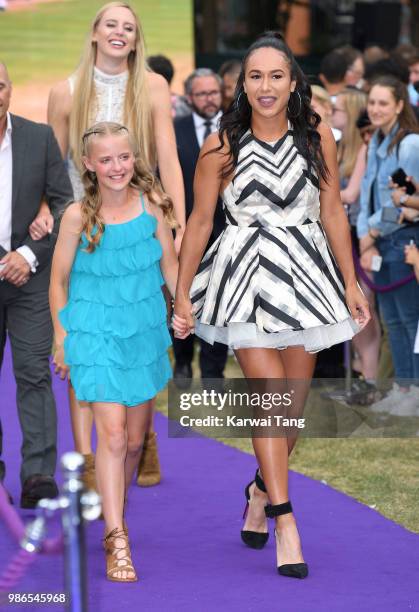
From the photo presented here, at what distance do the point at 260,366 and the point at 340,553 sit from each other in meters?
0.92

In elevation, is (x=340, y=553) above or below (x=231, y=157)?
below

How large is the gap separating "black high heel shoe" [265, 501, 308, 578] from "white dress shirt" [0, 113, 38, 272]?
178 cm

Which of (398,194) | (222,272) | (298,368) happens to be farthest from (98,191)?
(398,194)

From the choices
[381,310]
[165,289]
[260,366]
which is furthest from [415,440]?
[260,366]

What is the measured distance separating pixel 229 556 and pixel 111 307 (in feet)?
3.90

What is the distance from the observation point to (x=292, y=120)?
5.27m

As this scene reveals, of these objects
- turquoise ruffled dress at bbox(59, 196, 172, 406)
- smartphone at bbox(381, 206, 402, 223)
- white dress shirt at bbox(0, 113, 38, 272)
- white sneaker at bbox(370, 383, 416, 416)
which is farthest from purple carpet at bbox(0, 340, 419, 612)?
smartphone at bbox(381, 206, 402, 223)

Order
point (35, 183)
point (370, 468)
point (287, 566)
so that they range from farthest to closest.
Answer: point (370, 468)
point (35, 183)
point (287, 566)

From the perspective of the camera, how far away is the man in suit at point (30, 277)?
19.9 ft

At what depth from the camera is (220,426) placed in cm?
789

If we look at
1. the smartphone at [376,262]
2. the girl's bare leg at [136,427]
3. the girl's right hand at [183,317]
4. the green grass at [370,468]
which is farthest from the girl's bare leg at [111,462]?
the smartphone at [376,262]

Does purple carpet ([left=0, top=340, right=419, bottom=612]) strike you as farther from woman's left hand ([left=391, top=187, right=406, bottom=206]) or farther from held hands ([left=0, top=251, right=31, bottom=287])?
woman's left hand ([left=391, top=187, right=406, bottom=206])

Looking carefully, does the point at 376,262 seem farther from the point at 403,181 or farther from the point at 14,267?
the point at 14,267

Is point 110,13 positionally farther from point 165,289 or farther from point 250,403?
point 250,403
